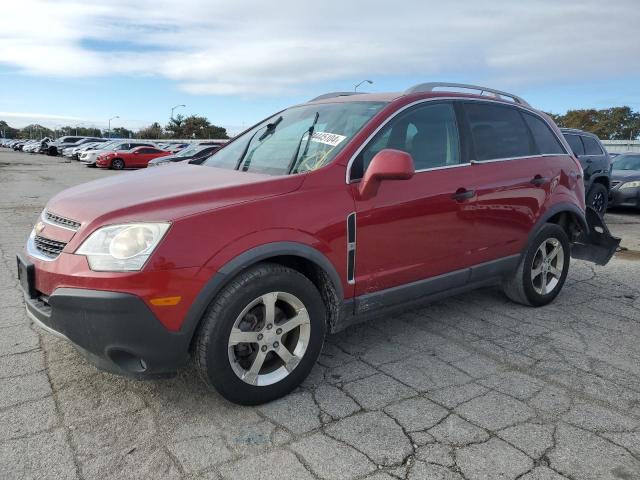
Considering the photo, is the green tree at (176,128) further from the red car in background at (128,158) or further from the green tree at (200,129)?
the red car in background at (128,158)

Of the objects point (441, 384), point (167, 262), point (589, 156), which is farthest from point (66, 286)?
point (589, 156)

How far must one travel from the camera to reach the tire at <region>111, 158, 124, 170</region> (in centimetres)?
2875

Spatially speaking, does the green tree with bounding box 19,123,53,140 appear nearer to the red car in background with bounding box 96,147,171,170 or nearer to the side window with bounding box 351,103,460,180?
the red car in background with bounding box 96,147,171,170

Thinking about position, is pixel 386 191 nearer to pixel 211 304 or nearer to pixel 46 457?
pixel 211 304

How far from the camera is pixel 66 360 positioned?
3.36m

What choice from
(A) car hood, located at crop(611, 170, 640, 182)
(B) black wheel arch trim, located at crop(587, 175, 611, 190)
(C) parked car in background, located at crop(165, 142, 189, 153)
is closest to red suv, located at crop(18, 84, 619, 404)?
(B) black wheel arch trim, located at crop(587, 175, 611, 190)

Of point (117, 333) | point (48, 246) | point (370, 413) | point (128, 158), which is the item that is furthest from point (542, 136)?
point (128, 158)

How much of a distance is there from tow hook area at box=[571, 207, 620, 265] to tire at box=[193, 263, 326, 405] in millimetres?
3466

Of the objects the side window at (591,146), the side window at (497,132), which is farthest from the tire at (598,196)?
the side window at (497,132)

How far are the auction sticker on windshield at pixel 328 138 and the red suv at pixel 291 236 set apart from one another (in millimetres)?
13

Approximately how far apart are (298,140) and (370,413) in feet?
6.09

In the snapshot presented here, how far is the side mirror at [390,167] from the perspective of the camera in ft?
9.79

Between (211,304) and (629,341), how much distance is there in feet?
10.6

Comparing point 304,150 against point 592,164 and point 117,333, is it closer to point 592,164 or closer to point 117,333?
point 117,333
